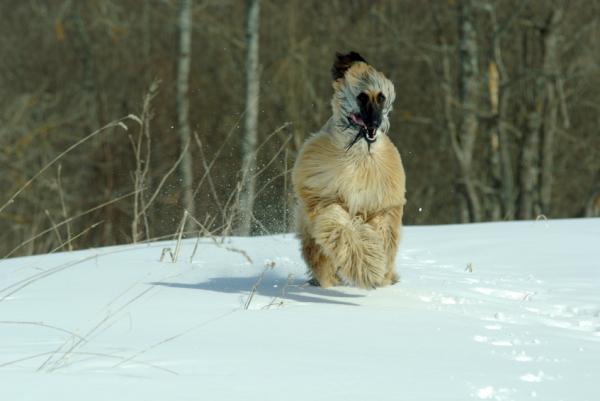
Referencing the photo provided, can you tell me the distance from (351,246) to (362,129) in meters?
0.57

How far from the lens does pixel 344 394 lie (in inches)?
104

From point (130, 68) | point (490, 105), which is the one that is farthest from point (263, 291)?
point (130, 68)

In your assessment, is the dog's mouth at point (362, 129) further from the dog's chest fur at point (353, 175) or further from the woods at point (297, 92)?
the woods at point (297, 92)

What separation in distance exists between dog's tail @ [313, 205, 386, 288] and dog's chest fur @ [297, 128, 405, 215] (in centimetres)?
8

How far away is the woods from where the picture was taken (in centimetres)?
1664

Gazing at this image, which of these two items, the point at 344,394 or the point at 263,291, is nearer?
the point at 344,394

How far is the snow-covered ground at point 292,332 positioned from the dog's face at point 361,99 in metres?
0.78

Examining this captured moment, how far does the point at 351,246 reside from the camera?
15.2ft

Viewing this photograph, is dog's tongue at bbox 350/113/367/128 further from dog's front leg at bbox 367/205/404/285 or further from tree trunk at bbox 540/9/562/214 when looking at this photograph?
tree trunk at bbox 540/9/562/214

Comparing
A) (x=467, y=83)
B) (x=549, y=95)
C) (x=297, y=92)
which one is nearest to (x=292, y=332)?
(x=467, y=83)

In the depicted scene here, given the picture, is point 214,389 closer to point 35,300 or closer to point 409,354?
point 409,354

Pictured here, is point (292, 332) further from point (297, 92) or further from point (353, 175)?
point (297, 92)

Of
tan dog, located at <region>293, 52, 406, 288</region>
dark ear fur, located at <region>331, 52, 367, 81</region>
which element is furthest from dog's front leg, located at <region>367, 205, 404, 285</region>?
dark ear fur, located at <region>331, 52, 367, 81</region>

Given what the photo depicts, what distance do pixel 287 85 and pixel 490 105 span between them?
400cm
